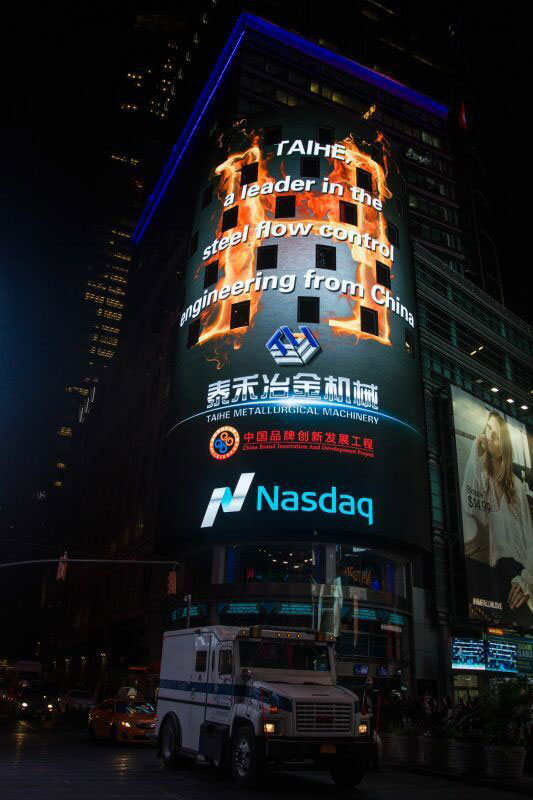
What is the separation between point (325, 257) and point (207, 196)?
12352 millimetres

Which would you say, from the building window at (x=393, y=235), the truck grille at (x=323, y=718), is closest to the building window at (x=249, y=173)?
the building window at (x=393, y=235)

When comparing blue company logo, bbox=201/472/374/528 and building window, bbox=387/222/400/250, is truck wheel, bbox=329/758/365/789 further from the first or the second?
building window, bbox=387/222/400/250

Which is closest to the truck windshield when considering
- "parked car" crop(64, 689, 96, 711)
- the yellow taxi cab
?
the yellow taxi cab

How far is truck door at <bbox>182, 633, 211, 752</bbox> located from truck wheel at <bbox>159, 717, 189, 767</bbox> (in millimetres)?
529

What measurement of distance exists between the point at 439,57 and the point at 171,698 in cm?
9949

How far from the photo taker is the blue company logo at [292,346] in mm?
38969

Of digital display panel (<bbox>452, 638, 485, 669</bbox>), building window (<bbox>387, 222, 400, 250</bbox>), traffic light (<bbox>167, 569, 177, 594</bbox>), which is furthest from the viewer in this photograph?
building window (<bbox>387, 222, 400, 250</bbox>)

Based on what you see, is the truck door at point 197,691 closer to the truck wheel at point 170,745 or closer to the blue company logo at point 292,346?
the truck wheel at point 170,745

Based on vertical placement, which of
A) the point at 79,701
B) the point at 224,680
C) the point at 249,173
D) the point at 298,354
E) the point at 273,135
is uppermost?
the point at 273,135

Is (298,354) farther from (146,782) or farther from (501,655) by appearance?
(146,782)

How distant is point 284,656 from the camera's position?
14.1 m

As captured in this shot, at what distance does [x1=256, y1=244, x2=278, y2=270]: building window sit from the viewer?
42.2 metres

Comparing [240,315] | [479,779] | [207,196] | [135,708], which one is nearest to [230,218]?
[207,196]

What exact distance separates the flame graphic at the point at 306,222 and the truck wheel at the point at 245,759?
29.1 metres
